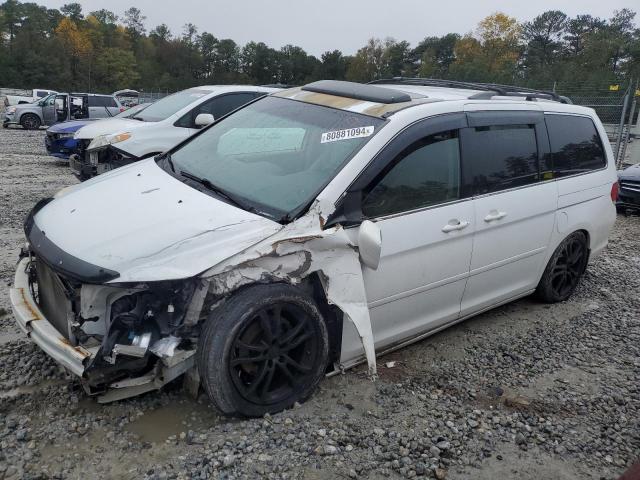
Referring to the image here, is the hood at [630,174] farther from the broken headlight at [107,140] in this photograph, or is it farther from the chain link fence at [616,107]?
the broken headlight at [107,140]

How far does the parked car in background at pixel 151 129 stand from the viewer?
745cm

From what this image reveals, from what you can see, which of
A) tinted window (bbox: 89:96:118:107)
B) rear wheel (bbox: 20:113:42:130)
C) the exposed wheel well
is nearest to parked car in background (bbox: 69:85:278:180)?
the exposed wheel well

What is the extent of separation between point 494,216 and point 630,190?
22.7 feet

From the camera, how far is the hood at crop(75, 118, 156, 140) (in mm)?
7910

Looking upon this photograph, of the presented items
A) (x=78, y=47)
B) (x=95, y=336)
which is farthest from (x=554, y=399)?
(x=78, y=47)

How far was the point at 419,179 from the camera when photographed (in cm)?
332

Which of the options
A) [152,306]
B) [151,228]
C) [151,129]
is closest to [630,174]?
[151,129]

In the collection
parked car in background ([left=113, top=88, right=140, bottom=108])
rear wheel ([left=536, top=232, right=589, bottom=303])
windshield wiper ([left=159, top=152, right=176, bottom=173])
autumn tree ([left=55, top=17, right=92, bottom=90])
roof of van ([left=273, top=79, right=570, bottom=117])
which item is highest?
autumn tree ([left=55, top=17, right=92, bottom=90])

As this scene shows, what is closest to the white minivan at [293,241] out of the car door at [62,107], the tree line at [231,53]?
the car door at [62,107]

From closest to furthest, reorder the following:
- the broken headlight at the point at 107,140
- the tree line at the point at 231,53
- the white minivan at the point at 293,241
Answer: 1. the white minivan at the point at 293,241
2. the broken headlight at the point at 107,140
3. the tree line at the point at 231,53

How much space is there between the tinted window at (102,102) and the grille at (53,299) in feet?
55.8

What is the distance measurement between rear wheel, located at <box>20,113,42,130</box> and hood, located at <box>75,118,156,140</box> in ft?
43.6

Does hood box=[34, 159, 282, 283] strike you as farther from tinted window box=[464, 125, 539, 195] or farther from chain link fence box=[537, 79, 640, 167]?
chain link fence box=[537, 79, 640, 167]

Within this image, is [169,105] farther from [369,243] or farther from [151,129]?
[369,243]
